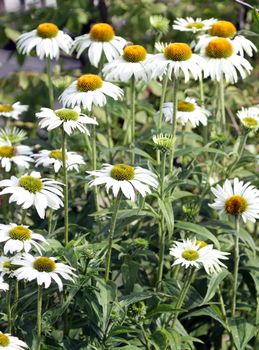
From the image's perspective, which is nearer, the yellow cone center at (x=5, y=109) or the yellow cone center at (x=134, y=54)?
the yellow cone center at (x=134, y=54)

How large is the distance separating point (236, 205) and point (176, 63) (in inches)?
20.4

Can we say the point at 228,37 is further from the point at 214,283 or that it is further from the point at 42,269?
the point at 42,269

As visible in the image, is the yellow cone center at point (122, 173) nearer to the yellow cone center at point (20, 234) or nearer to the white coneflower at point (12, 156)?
the yellow cone center at point (20, 234)

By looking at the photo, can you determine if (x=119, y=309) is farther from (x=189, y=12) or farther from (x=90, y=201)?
(x=189, y=12)

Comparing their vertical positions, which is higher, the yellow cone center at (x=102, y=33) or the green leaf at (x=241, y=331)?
the yellow cone center at (x=102, y=33)

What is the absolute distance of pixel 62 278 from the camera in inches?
96.4

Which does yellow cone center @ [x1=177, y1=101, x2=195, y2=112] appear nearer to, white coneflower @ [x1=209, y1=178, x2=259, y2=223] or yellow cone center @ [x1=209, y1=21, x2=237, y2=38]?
yellow cone center @ [x1=209, y1=21, x2=237, y2=38]

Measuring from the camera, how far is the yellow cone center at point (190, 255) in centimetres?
240

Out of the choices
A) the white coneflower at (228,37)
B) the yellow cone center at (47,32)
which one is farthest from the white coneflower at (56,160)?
the white coneflower at (228,37)

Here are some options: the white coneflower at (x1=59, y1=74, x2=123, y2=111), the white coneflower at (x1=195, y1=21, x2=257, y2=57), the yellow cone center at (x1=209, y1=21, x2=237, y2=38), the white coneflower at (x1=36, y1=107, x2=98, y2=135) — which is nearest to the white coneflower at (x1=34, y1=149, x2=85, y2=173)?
the white coneflower at (x1=59, y1=74, x2=123, y2=111)

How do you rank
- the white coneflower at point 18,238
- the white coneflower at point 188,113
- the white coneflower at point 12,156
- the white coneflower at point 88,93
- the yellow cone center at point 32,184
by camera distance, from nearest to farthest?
the white coneflower at point 18,238, the yellow cone center at point 32,184, the white coneflower at point 88,93, the white coneflower at point 12,156, the white coneflower at point 188,113

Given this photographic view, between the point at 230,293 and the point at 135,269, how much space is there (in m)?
0.49

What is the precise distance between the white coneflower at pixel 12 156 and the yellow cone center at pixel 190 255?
2.30 feet

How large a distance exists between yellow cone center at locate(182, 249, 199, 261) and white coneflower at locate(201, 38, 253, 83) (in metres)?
0.72
